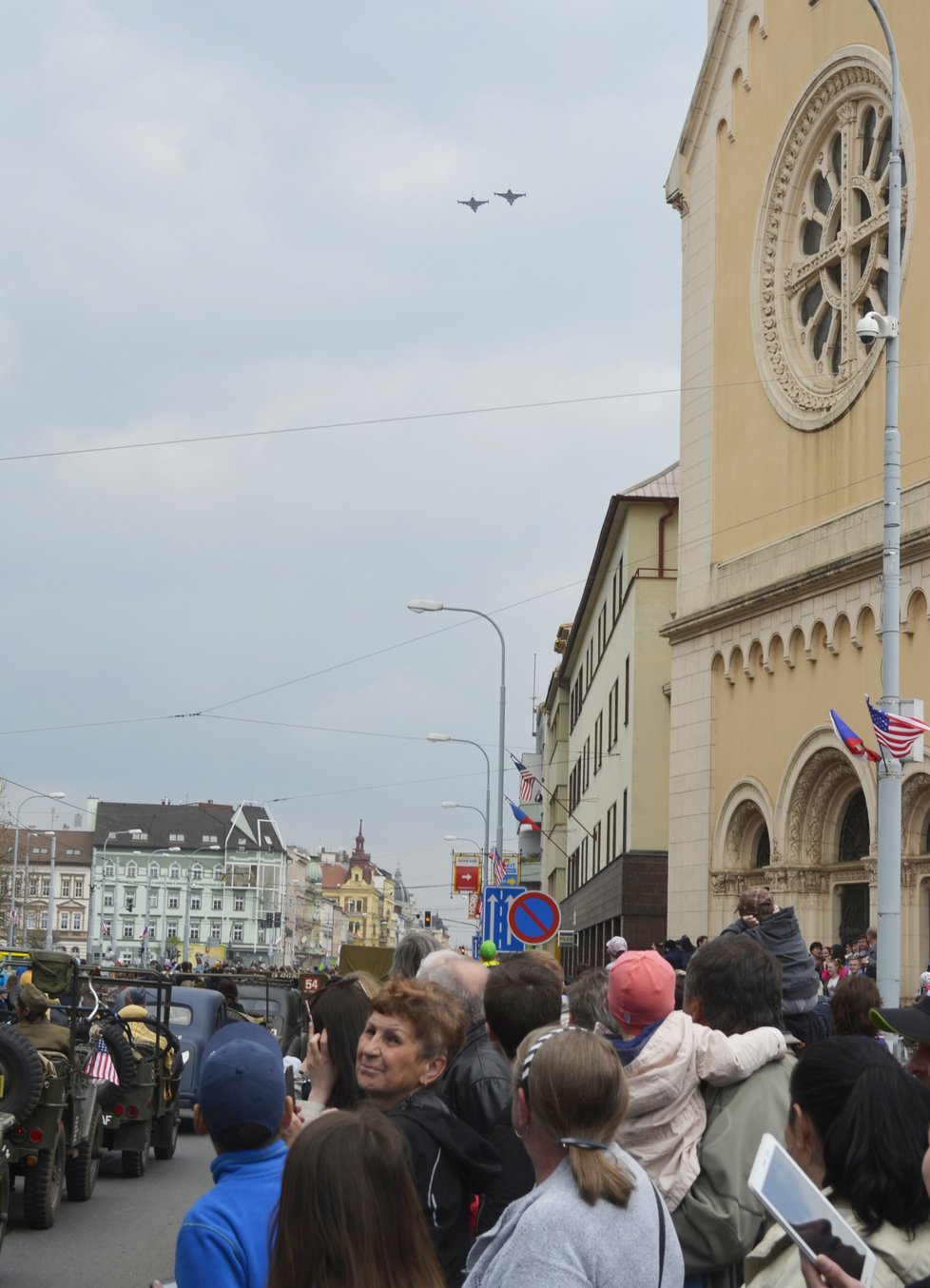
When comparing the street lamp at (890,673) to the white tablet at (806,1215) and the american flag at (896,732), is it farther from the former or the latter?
the white tablet at (806,1215)

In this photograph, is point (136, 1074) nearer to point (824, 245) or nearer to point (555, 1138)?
point (555, 1138)

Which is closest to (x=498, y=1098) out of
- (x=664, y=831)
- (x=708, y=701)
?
(x=708, y=701)

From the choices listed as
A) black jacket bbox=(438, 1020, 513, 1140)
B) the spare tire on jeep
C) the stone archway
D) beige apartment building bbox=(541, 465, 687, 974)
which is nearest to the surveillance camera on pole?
the stone archway

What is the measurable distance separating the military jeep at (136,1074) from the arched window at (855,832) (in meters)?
15.0

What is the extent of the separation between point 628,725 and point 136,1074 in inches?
1234

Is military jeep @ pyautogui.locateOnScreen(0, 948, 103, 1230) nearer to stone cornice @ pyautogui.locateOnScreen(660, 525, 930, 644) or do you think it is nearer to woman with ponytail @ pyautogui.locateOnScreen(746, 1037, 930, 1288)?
woman with ponytail @ pyautogui.locateOnScreen(746, 1037, 930, 1288)

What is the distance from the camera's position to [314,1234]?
135 inches

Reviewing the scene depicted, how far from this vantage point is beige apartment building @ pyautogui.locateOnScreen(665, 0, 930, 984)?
2805 centimetres

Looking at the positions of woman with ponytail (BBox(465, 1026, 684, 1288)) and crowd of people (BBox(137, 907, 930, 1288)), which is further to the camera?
woman with ponytail (BBox(465, 1026, 684, 1288))

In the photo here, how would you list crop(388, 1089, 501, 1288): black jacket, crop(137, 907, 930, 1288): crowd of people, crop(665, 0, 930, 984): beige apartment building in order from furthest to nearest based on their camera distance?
crop(665, 0, 930, 984): beige apartment building → crop(388, 1089, 501, 1288): black jacket → crop(137, 907, 930, 1288): crowd of people

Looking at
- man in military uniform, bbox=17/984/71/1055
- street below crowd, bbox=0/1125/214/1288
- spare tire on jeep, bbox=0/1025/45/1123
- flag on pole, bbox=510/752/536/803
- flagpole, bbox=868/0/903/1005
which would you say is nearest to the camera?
street below crowd, bbox=0/1125/214/1288

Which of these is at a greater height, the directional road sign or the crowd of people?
the directional road sign

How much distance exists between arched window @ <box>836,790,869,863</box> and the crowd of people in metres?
23.5

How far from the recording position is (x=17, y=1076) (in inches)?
453
